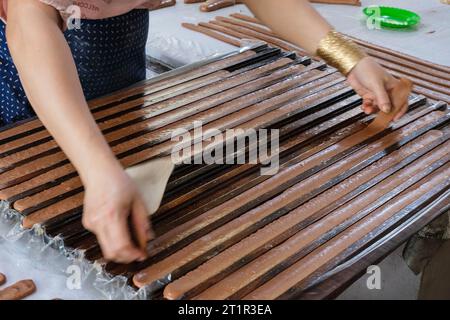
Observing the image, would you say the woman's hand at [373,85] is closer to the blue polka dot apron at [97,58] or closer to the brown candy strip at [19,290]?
the blue polka dot apron at [97,58]

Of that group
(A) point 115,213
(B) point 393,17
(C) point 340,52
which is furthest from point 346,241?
(B) point 393,17

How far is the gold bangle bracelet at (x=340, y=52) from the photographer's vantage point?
3.72 feet

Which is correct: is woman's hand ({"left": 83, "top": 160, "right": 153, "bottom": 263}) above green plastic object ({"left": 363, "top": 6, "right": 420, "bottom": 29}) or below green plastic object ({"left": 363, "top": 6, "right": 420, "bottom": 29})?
above

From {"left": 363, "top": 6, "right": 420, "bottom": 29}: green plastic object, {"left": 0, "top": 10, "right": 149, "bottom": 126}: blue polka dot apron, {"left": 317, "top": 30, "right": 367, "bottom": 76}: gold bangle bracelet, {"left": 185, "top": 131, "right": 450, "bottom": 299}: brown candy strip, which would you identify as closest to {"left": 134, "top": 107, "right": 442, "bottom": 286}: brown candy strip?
{"left": 185, "top": 131, "right": 450, "bottom": 299}: brown candy strip

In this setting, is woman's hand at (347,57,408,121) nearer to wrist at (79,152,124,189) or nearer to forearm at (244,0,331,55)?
forearm at (244,0,331,55)

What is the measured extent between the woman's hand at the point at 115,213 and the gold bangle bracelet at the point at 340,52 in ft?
1.93

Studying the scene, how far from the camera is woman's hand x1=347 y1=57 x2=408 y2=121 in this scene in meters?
1.09

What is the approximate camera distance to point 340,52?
44.8 inches

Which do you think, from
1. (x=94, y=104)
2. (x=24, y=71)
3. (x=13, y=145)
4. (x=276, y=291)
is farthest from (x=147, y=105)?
(x=276, y=291)

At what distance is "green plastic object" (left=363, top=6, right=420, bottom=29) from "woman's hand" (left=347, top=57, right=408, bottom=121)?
3.14 feet

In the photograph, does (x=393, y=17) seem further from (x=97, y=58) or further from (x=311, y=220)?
(x=311, y=220)

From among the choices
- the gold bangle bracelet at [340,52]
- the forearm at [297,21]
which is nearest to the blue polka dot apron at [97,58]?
the forearm at [297,21]

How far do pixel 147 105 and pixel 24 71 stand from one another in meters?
0.41

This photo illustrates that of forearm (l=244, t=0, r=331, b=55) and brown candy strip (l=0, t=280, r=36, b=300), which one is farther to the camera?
forearm (l=244, t=0, r=331, b=55)
